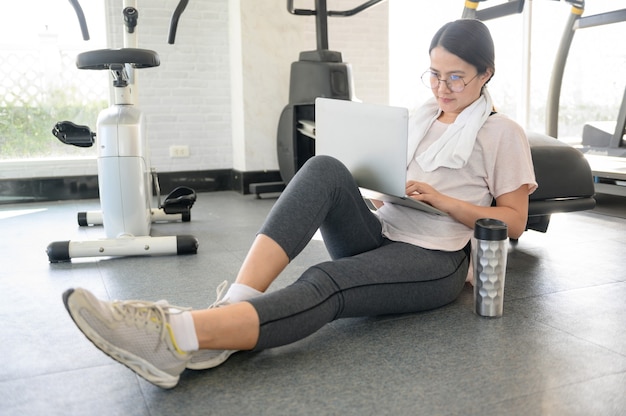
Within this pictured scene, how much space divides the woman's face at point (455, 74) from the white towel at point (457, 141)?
0.03 metres

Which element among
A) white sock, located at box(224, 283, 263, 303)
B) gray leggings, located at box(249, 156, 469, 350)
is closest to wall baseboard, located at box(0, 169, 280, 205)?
gray leggings, located at box(249, 156, 469, 350)

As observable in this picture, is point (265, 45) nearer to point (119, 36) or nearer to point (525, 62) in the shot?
point (119, 36)

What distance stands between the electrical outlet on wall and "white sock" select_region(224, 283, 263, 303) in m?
3.26

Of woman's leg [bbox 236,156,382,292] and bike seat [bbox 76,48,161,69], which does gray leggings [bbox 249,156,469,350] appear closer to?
woman's leg [bbox 236,156,382,292]

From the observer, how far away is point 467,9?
328 cm

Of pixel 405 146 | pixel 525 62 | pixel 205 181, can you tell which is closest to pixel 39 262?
pixel 405 146

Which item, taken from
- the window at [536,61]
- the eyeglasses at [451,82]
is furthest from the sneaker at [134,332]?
the window at [536,61]

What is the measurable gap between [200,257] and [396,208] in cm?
107

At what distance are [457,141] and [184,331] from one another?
894 millimetres

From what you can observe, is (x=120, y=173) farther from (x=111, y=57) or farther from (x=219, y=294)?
(x=219, y=294)

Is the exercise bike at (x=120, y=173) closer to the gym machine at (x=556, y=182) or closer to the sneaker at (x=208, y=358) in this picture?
the sneaker at (x=208, y=358)

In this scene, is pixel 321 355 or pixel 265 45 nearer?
pixel 321 355

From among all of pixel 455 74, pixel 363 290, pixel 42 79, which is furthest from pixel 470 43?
pixel 42 79

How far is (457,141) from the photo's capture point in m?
1.63
